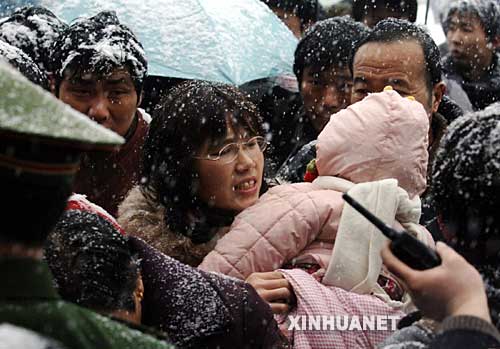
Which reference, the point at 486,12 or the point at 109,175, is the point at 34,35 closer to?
the point at 109,175

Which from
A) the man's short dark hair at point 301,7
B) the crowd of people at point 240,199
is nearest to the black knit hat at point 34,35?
the crowd of people at point 240,199

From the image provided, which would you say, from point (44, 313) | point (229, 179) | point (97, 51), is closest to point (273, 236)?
point (229, 179)

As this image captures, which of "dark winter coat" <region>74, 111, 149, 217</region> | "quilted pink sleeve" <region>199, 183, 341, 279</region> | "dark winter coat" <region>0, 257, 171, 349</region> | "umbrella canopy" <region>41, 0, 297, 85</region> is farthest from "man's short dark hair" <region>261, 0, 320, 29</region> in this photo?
"dark winter coat" <region>0, 257, 171, 349</region>

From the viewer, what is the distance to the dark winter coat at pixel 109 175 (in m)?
4.93

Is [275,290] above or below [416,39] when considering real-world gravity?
below

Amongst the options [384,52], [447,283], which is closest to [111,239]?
[447,283]

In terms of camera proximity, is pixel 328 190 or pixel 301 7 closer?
pixel 328 190

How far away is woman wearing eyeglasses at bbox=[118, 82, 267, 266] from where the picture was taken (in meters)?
4.06

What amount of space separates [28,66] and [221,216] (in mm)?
1332

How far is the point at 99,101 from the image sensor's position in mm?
5047

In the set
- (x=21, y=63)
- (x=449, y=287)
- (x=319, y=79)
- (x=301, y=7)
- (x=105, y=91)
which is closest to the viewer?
(x=449, y=287)

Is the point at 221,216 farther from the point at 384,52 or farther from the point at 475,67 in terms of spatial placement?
the point at 475,67

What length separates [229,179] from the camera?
13.4 ft

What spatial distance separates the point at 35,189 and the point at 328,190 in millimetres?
2148
